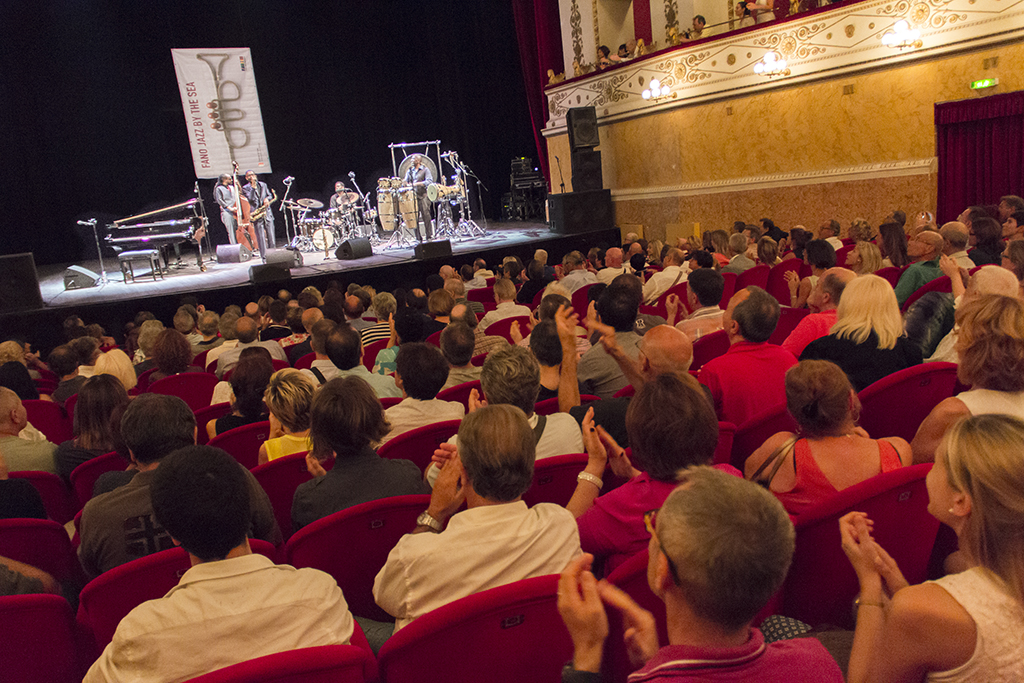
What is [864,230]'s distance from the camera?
5.80 metres

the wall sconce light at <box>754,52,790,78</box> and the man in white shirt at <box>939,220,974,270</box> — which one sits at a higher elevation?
the wall sconce light at <box>754,52,790,78</box>

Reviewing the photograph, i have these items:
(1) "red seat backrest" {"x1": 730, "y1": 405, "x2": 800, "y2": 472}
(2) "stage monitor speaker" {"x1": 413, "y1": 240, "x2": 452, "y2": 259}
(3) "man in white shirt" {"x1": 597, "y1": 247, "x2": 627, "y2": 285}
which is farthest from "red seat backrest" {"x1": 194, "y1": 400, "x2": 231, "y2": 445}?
(2) "stage monitor speaker" {"x1": 413, "y1": 240, "x2": 452, "y2": 259}

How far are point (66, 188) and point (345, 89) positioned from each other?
5594mm

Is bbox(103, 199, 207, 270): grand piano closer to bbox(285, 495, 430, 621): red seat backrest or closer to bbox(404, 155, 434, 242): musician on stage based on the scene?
bbox(404, 155, 434, 242): musician on stage

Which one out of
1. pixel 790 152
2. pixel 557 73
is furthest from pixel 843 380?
pixel 557 73

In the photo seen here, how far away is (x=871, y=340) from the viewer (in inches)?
108

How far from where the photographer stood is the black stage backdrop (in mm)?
12234

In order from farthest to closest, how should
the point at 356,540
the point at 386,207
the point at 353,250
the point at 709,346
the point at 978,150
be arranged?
1. the point at 386,207
2. the point at 353,250
3. the point at 978,150
4. the point at 709,346
5. the point at 356,540

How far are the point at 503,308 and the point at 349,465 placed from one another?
2886 millimetres

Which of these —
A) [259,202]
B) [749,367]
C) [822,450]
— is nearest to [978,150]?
[749,367]

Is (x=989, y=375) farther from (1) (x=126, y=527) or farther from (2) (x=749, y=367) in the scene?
(1) (x=126, y=527)

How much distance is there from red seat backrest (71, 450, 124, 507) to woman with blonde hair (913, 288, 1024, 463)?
2.81 metres

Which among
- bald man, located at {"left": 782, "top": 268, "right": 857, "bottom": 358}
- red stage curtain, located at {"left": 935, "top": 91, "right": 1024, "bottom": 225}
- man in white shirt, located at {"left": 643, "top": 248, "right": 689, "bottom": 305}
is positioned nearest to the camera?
bald man, located at {"left": 782, "top": 268, "right": 857, "bottom": 358}

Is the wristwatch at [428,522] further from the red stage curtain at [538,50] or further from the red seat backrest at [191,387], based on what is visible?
the red stage curtain at [538,50]
